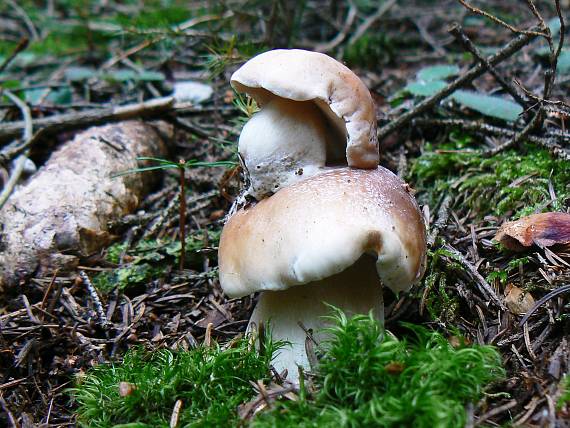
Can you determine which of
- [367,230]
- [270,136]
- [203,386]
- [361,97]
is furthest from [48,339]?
[361,97]

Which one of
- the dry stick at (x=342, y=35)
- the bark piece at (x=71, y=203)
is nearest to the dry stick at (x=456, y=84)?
the bark piece at (x=71, y=203)

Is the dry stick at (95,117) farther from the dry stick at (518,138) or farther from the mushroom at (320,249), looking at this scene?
the dry stick at (518,138)

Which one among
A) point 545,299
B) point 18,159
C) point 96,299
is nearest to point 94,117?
point 18,159

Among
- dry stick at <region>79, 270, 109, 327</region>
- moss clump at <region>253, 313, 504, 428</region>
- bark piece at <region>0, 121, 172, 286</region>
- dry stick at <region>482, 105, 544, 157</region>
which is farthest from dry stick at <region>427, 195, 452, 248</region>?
bark piece at <region>0, 121, 172, 286</region>

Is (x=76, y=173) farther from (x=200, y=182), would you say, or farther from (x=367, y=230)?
(x=367, y=230)

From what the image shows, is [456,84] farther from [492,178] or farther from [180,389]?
[180,389]

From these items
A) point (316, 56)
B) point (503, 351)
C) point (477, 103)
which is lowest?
point (503, 351)
